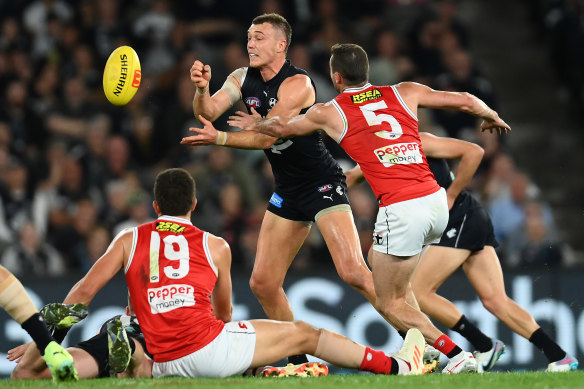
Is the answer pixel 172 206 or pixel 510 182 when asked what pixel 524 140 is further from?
pixel 172 206

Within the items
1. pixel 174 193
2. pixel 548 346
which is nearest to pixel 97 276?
pixel 174 193

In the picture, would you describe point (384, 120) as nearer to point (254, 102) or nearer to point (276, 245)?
point (254, 102)

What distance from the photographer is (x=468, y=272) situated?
7883 millimetres

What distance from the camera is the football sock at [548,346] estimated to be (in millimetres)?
7449

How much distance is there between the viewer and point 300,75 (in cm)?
717

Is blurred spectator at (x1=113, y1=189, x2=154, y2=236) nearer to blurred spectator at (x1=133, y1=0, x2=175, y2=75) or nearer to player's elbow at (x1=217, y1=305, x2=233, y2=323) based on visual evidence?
blurred spectator at (x1=133, y1=0, x2=175, y2=75)

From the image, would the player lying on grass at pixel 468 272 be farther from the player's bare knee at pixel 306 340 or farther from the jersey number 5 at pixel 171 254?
the jersey number 5 at pixel 171 254

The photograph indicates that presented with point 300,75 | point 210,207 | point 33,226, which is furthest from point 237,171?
point 300,75

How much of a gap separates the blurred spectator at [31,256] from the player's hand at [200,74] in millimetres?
4057

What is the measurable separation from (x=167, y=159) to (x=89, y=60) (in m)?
1.96

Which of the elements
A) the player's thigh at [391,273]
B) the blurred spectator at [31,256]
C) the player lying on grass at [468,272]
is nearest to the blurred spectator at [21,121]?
the blurred spectator at [31,256]

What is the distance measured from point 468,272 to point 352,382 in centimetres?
237

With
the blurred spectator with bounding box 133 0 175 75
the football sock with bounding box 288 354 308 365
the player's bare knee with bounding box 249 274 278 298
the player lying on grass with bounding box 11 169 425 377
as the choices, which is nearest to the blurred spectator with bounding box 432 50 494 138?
the blurred spectator with bounding box 133 0 175 75

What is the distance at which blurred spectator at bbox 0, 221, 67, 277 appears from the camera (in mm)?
10273
